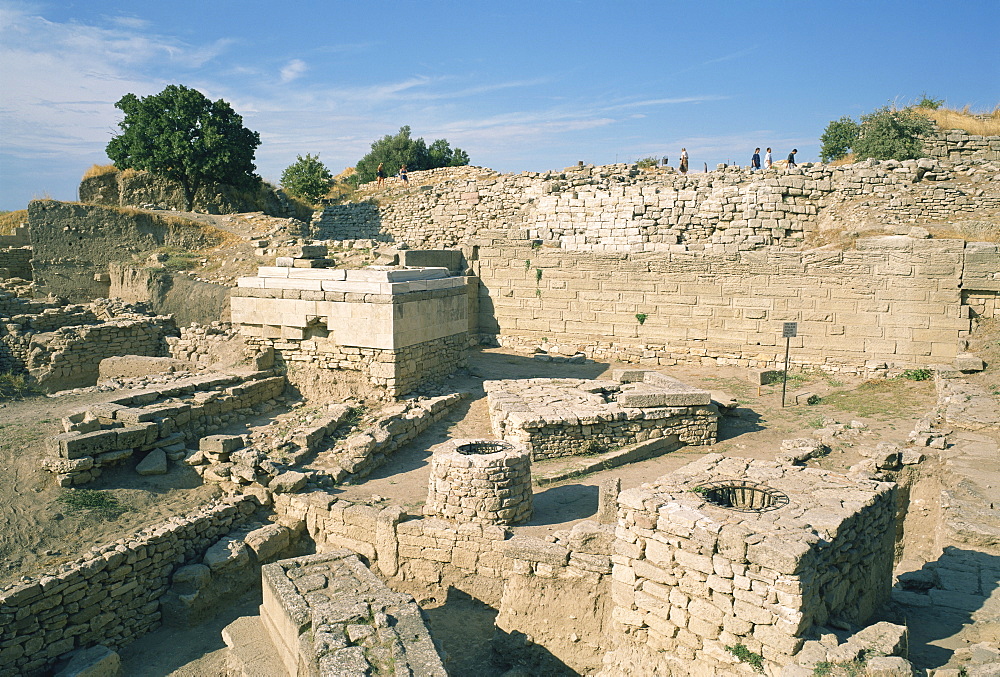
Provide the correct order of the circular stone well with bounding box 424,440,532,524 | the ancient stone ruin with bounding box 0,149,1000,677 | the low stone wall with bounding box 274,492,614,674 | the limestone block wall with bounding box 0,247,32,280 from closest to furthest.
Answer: the ancient stone ruin with bounding box 0,149,1000,677 < the low stone wall with bounding box 274,492,614,674 < the circular stone well with bounding box 424,440,532,524 < the limestone block wall with bounding box 0,247,32,280

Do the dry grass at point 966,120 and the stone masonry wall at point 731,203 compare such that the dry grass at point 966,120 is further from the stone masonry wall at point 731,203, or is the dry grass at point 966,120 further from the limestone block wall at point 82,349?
the limestone block wall at point 82,349

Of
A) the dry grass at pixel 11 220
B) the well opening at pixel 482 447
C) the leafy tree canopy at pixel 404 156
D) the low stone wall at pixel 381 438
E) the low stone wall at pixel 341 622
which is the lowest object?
the low stone wall at pixel 341 622

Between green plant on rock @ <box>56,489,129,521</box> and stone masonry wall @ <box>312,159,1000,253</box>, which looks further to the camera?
stone masonry wall @ <box>312,159,1000,253</box>

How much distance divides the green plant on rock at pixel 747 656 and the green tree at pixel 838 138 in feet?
73.6

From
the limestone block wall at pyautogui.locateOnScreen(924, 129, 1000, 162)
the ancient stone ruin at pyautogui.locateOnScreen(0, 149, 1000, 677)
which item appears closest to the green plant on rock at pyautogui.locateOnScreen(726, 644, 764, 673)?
the ancient stone ruin at pyautogui.locateOnScreen(0, 149, 1000, 677)

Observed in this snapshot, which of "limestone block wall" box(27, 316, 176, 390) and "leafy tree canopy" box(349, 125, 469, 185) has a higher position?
"leafy tree canopy" box(349, 125, 469, 185)

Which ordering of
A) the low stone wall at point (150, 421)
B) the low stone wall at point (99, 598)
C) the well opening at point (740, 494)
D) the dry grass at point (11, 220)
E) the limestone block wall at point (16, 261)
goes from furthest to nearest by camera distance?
the dry grass at point (11, 220), the limestone block wall at point (16, 261), the low stone wall at point (150, 421), the low stone wall at point (99, 598), the well opening at point (740, 494)

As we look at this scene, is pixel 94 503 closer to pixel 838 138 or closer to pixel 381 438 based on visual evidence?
pixel 381 438

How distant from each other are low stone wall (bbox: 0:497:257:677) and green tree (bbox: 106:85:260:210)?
2149cm

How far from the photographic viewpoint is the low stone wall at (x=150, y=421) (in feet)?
26.6

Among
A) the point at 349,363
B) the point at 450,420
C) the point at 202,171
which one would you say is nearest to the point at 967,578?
the point at 450,420

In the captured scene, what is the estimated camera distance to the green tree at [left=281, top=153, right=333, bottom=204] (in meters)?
31.1

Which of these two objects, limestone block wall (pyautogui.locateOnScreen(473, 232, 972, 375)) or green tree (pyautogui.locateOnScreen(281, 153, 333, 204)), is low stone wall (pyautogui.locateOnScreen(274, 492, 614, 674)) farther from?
green tree (pyautogui.locateOnScreen(281, 153, 333, 204))

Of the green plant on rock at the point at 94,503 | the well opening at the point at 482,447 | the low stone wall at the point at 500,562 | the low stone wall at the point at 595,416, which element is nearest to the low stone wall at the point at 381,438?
the low stone wall at the point at 500,562
